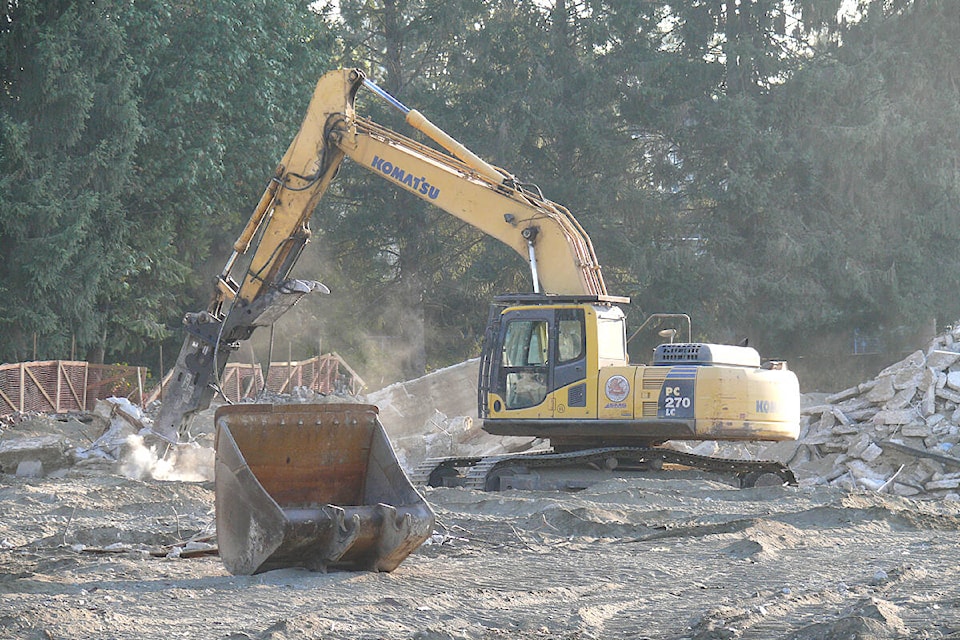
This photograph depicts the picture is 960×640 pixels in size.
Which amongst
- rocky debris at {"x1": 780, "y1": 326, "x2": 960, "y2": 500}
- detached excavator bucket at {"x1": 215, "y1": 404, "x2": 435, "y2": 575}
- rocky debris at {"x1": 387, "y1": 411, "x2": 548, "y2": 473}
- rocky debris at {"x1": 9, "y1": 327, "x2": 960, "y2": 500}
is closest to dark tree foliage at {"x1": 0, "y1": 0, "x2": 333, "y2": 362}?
rocky debris at {"x1": 9, "y1": 327, "x2": 960, "y2": 500}

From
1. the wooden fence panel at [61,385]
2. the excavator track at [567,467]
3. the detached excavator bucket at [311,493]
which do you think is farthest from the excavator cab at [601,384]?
the wooden fence panel at [61,385]

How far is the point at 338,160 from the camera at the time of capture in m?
14.4

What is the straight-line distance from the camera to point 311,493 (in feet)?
25.9

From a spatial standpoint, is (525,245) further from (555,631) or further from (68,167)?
(68,167)

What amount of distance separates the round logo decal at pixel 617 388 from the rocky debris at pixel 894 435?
4.69 m

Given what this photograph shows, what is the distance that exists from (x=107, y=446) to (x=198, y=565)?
8.29m

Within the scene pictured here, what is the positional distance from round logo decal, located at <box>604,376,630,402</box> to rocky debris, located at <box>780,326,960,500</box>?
469 centimetres

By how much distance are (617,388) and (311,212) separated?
4010 millimetres

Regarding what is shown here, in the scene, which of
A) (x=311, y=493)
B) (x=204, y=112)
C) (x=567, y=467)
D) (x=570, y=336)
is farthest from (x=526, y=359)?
(x=204, y=112)

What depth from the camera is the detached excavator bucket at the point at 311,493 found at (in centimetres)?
702

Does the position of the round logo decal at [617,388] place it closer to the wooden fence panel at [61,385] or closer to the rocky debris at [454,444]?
the rocky debris at [454,444]

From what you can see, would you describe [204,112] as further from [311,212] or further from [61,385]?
[311,212]

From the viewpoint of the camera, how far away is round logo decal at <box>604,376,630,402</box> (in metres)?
13.3

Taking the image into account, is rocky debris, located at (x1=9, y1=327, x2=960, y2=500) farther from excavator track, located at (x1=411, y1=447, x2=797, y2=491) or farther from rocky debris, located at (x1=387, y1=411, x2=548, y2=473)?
excavator track, located at (x1=411, y1=447, x2=797, y2=491)
